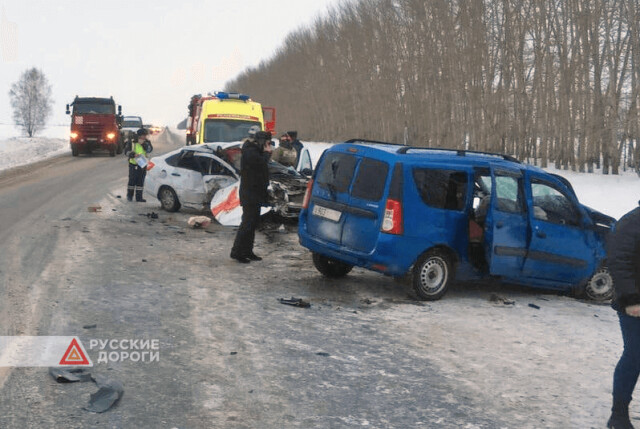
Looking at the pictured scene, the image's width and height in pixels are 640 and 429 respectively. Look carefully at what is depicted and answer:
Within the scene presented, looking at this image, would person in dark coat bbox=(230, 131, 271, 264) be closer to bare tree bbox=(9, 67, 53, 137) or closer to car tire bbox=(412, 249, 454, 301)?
car tire bbox=(412, 249, 454, 301)

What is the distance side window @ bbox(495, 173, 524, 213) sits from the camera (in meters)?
8.86

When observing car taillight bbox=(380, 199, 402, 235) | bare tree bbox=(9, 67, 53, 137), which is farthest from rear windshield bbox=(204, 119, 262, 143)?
bare tree bbox=(9, 67, 53, 137)

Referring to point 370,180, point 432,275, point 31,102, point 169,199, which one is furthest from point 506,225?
point 31,102

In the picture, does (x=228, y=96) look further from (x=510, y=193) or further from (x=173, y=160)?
(x=510, y=193)

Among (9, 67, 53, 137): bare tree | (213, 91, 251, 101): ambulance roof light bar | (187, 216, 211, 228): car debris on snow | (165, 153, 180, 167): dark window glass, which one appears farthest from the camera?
(9, 67, 53, 137): bare tree

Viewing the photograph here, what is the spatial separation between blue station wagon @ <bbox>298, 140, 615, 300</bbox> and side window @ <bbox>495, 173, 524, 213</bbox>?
0.01m

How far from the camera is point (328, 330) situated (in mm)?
7098

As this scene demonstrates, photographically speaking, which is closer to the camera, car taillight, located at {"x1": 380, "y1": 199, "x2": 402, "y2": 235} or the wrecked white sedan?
car taillight, located at {"x1": 380, "y1": 199, "x2": 402, "y2": 235}

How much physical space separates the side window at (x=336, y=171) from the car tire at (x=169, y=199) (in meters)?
6.72

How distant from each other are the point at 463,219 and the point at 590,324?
72.2 inches

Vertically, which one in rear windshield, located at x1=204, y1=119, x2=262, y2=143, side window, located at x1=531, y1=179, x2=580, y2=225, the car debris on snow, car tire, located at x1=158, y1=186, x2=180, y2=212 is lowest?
the car debris on snow

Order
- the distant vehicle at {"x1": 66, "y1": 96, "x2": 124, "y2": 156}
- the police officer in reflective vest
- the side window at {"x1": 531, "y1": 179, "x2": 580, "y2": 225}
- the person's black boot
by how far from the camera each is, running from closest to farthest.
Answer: the person's black boot → the side window at {"x1": 531, "y1": 179, "x2": 580, "y2": 225} → the police officer in reflective vest → the distant vehicle at {"x1": 66, "y1": 96, "x2": 124, "y2": 156}

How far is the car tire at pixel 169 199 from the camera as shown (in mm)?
15447

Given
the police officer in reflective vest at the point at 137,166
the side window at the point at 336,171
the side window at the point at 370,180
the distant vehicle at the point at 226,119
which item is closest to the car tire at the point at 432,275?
the side window at the point at 370,180
